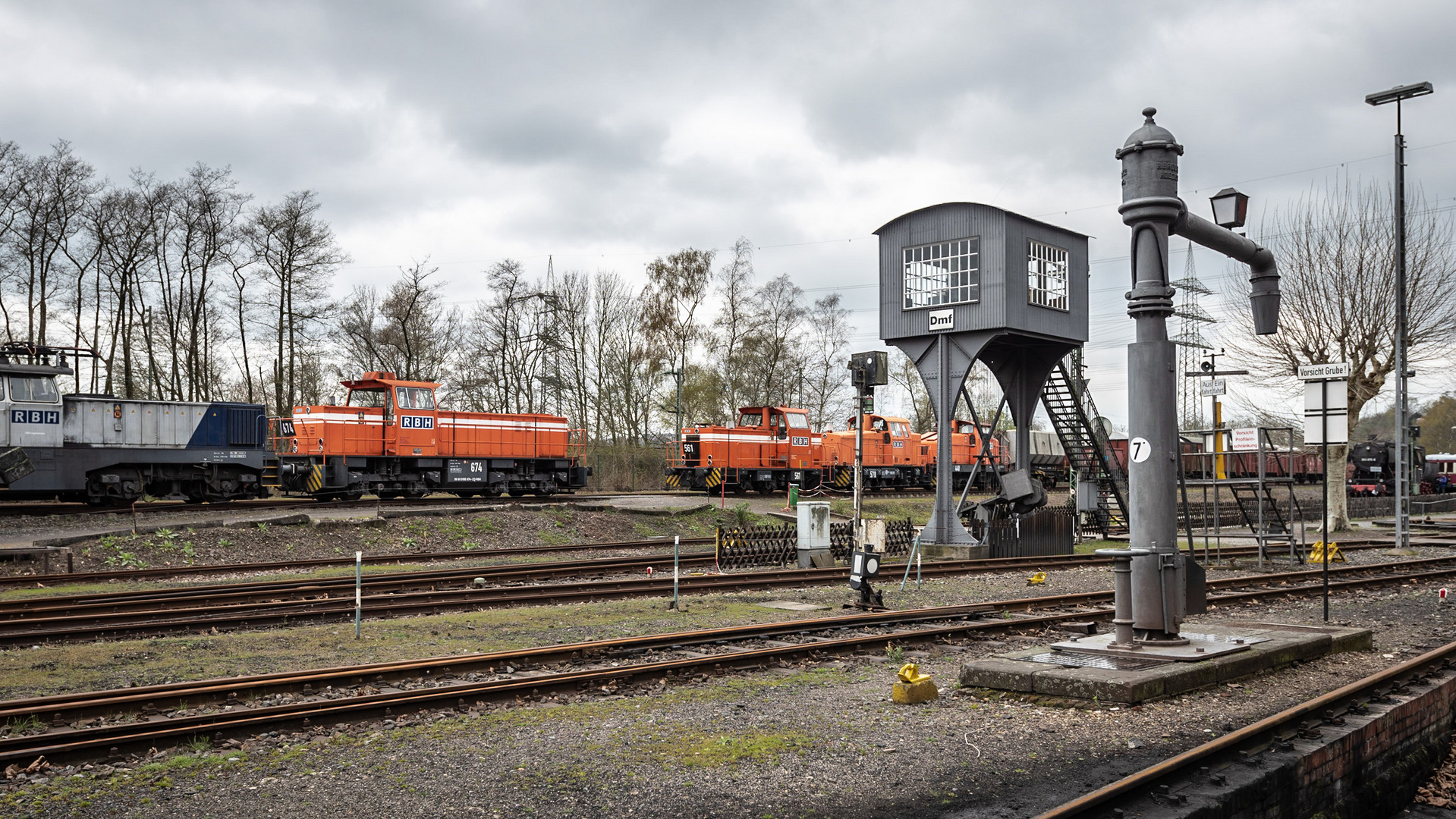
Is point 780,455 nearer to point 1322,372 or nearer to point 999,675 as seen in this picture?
point 1322,372

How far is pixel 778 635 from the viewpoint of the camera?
36.3 feet

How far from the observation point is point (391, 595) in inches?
563

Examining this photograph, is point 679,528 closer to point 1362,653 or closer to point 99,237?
point 1362,653

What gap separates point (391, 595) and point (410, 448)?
14211 mm

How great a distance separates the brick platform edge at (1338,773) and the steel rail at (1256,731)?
0.10m

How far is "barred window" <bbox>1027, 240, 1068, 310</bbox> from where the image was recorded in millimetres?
21250

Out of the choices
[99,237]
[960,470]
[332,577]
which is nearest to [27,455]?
[332,577]

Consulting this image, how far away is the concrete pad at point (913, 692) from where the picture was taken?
7891 mm

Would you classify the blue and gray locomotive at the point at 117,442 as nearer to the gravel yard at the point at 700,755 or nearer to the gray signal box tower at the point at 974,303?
the gravel yard at the point at 700,755

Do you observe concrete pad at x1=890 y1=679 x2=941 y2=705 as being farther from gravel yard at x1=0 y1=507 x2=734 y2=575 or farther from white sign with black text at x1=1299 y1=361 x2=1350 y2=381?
gravel yard at x1=0 y1=507 x2=734 y2=575

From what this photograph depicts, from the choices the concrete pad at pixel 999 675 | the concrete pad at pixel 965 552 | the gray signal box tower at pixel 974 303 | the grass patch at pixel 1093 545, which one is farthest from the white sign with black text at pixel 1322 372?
the grass patch at pixel 1093 545

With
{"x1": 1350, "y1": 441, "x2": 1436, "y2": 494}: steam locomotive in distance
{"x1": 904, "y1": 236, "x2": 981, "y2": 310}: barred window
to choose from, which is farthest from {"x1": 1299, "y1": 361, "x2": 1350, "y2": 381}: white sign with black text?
{"x1": 1350, "y1": 441, "x2": 1436, "y2": 494}: steam locomotive in distance

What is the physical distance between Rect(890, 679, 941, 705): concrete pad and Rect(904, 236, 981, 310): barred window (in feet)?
46.2

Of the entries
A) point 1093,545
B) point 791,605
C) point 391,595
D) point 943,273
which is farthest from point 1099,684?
point 1093,545
